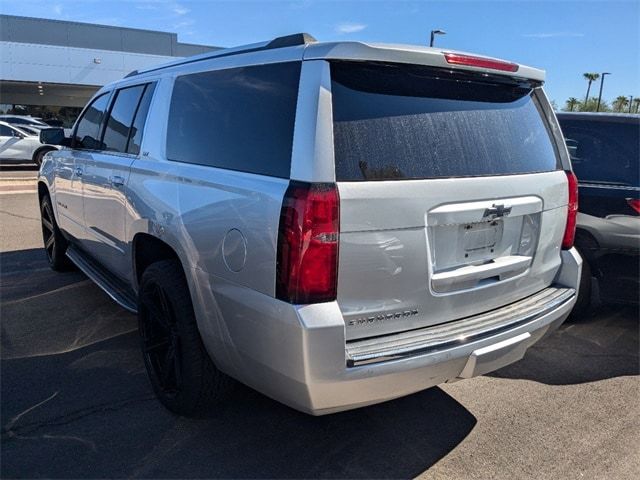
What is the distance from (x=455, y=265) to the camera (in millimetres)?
2510

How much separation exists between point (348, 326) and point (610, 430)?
1957 mm

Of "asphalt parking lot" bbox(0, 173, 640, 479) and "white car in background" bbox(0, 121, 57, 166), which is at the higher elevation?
"white car in background" bbox(0, 121, 57, 166)

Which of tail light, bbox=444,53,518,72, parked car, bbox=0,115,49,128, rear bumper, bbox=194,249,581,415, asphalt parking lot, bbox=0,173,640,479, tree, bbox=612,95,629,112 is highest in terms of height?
tree, bbox=612,95,629,112

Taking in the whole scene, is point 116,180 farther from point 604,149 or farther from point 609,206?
point 604,149

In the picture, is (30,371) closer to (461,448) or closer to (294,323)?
(294,323)

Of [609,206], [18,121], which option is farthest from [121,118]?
[18,121]

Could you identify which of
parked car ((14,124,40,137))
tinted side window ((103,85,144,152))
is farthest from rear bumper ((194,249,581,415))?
parked car ((14,124,40,137))

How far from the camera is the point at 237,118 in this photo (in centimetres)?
267

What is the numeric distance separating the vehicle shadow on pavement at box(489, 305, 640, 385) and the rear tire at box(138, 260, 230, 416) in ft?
6.91

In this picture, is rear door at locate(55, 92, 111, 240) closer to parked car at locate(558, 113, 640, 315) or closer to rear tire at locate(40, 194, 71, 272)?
rear tire at locate(40, 194, 71, 272)

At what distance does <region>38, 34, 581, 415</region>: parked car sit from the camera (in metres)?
2.16

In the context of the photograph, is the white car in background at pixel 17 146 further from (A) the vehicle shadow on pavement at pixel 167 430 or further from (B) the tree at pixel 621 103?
(B) the tree at pixel 621 103

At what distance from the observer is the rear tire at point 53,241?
5.69 meters

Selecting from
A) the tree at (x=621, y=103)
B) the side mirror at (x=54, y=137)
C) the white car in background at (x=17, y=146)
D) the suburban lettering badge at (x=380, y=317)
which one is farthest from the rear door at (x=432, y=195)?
the tree at (x=621, y=103)
